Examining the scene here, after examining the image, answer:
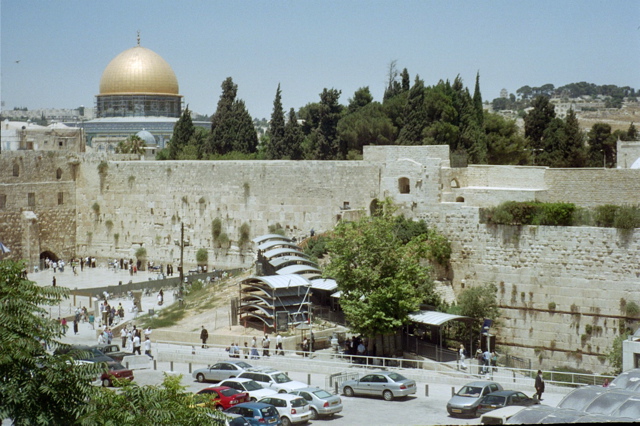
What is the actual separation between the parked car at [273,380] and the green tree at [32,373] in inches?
175

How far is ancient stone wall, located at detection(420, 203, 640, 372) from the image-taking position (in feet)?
67.1

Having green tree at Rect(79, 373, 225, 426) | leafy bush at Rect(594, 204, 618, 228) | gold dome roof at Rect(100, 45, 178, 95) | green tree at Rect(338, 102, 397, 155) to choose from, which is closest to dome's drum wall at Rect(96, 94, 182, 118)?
gold dome roof at Rect(100, 45, 178, 95)

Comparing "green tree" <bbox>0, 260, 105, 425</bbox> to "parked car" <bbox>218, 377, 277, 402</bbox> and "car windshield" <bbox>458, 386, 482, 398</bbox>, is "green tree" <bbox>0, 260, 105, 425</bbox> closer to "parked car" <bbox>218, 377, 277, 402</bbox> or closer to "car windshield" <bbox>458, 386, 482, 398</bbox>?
"parked car" <bbox>218, 377, 277, 402</bbox>

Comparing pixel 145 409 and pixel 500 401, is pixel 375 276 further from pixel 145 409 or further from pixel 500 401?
pixel 145 409

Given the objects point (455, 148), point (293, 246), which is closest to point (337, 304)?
point (293, 246)

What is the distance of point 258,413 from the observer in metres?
12.8

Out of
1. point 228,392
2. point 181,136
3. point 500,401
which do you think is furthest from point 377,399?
point 181,136

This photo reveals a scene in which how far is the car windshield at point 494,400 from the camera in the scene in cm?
1391

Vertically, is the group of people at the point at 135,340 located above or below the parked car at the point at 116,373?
below

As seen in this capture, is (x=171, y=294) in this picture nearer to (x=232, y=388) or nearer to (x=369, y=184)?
(x=369, y=184)

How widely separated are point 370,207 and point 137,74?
28.9m

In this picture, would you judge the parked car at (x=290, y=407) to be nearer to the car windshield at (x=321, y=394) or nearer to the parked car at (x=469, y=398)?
the car windshield at (x=321, y=394)

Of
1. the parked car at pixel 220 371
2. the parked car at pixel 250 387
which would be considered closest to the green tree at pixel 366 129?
the parked car at pixel 220 371

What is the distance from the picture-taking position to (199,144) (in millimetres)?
39594
